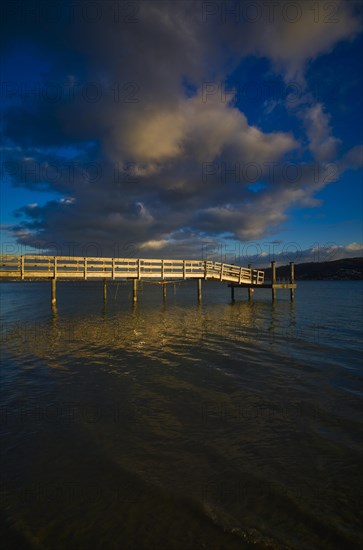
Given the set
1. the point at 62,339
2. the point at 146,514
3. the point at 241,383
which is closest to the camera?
→ the point at 146,514

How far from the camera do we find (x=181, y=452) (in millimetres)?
4168

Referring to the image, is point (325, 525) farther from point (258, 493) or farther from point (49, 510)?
point (49, 510)

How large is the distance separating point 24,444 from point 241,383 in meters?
A: 4.37

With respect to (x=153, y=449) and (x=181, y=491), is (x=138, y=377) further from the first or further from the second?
(x=181, y=491)

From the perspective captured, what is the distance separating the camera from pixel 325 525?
293 centimetres

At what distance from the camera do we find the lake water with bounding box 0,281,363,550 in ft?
9.56

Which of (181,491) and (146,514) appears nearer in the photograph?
(146,514)

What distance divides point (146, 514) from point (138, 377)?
4239 mm

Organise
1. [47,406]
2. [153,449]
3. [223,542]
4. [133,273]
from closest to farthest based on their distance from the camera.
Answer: [223,542] → [153,449] → [47,406] → [133,273]

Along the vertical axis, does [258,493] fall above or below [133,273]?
below

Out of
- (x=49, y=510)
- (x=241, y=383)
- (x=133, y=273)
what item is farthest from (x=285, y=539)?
(x=133, y=273)

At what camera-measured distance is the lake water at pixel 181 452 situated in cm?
291

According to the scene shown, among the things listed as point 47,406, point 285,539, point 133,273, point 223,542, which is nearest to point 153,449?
point 223,542

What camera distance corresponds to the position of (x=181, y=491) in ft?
11.2
